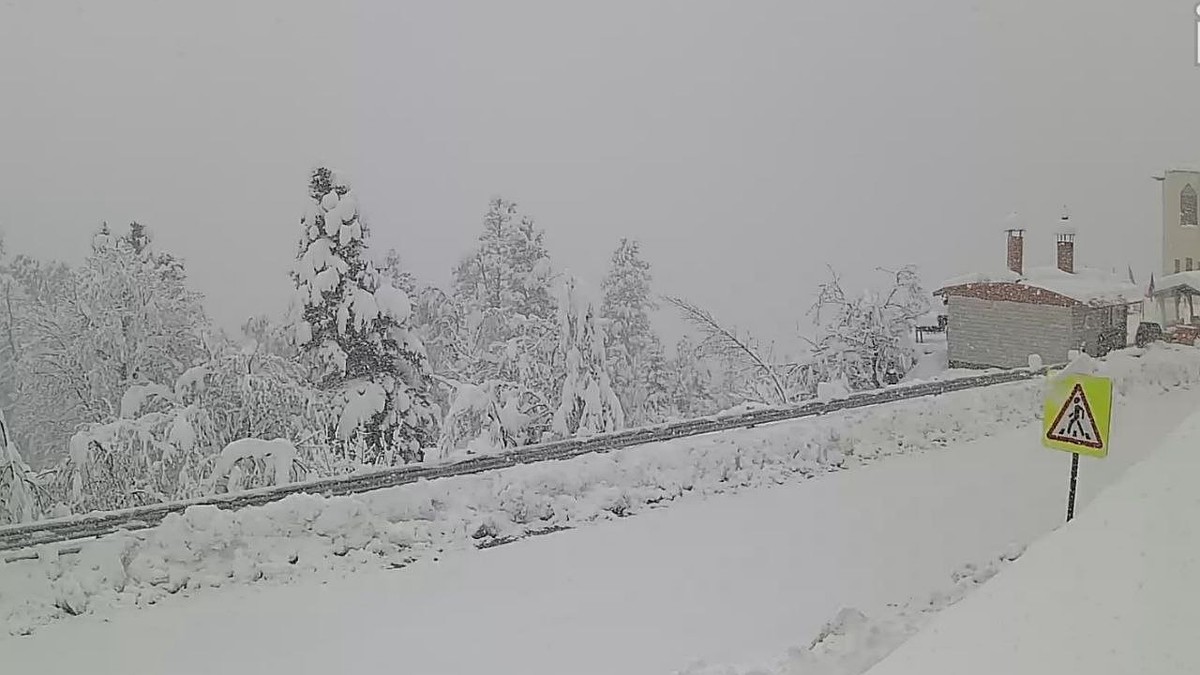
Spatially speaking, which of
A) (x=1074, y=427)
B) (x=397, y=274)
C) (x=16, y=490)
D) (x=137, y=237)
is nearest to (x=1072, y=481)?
(x=1074, y=427)

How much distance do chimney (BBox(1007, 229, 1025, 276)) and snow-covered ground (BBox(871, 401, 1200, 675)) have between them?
1.67 feet

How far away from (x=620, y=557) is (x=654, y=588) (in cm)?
10

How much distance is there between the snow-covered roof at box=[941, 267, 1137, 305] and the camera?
2594mm

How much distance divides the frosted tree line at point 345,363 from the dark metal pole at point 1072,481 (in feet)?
1.42

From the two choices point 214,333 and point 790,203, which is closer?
point 214,333

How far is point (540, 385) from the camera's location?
2.40m

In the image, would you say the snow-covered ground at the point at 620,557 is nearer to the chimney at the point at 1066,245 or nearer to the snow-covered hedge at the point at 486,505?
the snow-covered hedge at the point at 486,505

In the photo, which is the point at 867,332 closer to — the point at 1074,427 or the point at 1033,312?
the point at 1033,312

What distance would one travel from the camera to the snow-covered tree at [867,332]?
8.40 feet

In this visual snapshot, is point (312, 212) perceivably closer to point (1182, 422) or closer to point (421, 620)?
point (421, 620)

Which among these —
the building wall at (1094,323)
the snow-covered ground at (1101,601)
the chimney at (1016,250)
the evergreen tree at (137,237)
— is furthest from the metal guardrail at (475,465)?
the evergreen tree at (137,237)

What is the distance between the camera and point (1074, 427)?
2605 millimetres

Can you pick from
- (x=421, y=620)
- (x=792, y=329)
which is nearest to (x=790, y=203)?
(x=792, y=329)

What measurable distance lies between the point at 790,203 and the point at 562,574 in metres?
1.02
